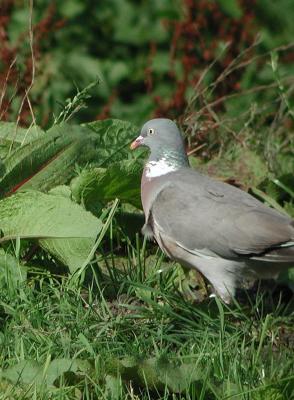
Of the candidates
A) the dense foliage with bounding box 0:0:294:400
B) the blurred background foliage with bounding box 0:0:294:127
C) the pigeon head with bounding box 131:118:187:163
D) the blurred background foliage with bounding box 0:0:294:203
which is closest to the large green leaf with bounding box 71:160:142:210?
the dense foliage with bounding box 0:0:294:400

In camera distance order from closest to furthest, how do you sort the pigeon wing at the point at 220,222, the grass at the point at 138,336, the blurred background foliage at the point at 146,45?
the grass at the point at 138,336 < the pigeon wing at the point at 220,222 < the blurred background foliage at the point at 146,45

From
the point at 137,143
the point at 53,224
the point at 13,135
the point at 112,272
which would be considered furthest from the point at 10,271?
the point at 137,143

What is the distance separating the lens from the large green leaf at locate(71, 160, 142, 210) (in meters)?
4.99

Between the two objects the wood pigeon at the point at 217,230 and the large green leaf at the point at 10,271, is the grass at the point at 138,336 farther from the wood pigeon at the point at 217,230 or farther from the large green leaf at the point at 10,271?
the wood pigeon at the point at 217,230

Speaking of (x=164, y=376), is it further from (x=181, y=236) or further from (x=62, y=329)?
(x=181, y=236)

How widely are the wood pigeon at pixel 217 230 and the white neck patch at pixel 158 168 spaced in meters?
0.09

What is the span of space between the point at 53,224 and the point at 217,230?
70 cm

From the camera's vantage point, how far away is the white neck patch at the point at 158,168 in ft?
17.1

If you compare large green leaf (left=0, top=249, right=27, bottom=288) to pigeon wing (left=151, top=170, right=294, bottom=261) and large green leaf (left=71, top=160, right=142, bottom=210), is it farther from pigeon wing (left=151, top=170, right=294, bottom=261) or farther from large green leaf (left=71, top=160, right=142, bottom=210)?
pigeon wing (left=151, top=170, right=294, bottom=261)

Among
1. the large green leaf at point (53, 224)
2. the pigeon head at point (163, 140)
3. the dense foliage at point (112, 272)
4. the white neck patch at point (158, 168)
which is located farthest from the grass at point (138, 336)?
the pigeon head at point (163, 140)

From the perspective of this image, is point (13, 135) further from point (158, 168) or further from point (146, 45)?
point (146, 45)

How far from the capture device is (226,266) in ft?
16.0

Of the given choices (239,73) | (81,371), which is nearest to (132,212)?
(81,371)

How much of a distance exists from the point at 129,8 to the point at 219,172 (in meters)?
2.79
